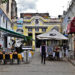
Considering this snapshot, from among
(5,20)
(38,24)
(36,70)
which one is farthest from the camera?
(38,24)

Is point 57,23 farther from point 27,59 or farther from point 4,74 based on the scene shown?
point 4,74

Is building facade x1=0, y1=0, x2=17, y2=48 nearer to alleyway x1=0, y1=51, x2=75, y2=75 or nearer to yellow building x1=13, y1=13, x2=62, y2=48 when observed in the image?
alleyway x1=0, y1=51, x2=75, y2=75

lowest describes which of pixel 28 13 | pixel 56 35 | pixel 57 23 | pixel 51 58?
pixel 51 58

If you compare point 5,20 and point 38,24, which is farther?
point 38,24

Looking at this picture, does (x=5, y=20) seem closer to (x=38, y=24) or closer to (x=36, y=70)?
(x=38, y=24)

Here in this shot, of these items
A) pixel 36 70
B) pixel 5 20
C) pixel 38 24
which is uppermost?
pixel 38 24

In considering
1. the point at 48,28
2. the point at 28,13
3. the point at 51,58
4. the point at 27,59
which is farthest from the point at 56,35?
the point at 28,13

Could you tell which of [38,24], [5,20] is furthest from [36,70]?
[38,24]

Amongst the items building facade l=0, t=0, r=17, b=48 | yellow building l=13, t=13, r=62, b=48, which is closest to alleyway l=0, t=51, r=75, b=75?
building facade l=0, t=0, r=17, b=48

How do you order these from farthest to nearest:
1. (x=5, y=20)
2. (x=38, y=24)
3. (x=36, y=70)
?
(x=38, y=24), (x=5, y=20), (x=36, y=70)

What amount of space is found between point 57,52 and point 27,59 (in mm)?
3482

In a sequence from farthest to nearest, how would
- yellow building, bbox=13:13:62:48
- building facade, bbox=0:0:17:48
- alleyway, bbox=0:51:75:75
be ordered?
yellow building, bbox=13:13:62:48
building facade, bbox=0:0:17:48
alleyway, bbox=0:51:75:75

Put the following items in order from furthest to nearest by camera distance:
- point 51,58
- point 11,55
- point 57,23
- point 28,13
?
point 28,13 < point 57,23 < point 51,58 < point 11,55

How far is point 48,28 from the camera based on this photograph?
46688 mm
